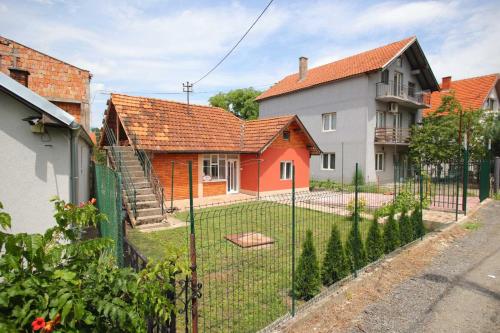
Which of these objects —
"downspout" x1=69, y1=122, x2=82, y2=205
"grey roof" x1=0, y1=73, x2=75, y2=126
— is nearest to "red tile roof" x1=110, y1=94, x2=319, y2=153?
"downspout" x1=69, y1=122, x2=82, y2=205

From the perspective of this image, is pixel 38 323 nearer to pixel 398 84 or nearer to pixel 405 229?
pixel 405 229

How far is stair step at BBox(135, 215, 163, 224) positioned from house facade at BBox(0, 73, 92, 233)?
408cm

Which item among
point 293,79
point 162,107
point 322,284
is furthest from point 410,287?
point 293,79

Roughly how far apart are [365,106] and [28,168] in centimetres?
2151

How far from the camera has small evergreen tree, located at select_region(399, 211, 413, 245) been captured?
26.0 feet

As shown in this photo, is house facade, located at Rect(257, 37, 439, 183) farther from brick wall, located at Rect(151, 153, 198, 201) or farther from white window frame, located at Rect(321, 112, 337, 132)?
brick wall, located at Rect(151, 153, 198, 201)

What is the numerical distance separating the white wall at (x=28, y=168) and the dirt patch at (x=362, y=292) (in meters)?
5.85

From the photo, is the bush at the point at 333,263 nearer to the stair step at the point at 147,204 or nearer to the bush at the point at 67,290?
the bush at the point at 67,290

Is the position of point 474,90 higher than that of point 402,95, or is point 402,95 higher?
point 474,90

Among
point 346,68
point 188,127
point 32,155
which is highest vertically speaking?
point 346,68

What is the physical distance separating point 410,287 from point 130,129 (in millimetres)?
13132

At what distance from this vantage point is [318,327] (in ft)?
14.0

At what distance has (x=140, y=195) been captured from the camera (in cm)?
1178

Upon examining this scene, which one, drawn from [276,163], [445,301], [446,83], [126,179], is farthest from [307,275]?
[446,83]
